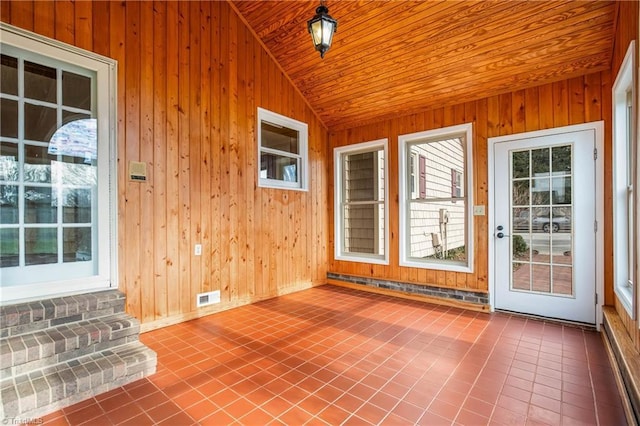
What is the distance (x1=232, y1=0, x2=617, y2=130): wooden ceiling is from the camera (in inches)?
117

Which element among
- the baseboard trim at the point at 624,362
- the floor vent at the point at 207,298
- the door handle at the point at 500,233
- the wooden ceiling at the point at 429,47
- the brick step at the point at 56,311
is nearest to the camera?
the baseboard trim at the point at 624,362

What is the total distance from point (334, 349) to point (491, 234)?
2.46 m

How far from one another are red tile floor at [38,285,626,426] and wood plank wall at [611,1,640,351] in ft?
1.19

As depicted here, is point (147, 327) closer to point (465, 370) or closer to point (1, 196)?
point (1, 196)

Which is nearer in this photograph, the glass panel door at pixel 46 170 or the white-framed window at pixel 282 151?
the glass panel door at pixel 46 170

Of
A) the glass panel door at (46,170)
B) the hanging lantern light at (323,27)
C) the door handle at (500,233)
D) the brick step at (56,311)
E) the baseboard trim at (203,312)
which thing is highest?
the hanging lantern light at (323,27)

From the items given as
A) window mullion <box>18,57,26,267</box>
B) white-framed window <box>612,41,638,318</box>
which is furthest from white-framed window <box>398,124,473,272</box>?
window mullion <box>18,57,26,267</box>

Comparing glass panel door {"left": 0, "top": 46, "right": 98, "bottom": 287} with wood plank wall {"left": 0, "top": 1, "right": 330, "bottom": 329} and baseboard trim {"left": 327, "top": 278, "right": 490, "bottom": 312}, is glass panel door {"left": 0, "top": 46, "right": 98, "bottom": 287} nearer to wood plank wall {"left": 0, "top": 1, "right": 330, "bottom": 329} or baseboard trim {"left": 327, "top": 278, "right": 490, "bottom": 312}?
wood plank wall {"left": 0, "top": 1, "right": 330, "bottom": 329}

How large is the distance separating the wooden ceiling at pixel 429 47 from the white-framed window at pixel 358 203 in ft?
3.00

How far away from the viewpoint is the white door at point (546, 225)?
327cm

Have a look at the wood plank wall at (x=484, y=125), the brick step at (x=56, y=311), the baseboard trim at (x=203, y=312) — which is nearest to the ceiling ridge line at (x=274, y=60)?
the wood plank wall at (x=484, y=125)

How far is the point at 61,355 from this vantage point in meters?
2.23

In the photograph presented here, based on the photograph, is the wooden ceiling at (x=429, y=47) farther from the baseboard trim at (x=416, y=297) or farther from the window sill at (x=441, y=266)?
the baseboard trim at (x=416, y=297)

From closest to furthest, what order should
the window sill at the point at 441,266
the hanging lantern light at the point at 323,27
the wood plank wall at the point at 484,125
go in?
the hanging lantern light at the point at 323,27
the wood plank wall at the point at 484,125
the window sill at the point at 441,266
